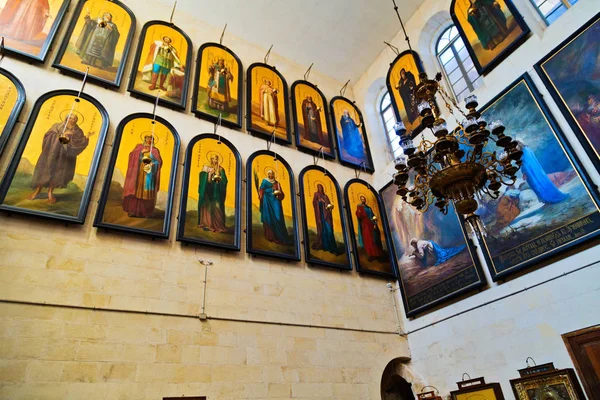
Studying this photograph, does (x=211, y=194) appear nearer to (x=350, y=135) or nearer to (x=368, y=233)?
(x=368, y=233)

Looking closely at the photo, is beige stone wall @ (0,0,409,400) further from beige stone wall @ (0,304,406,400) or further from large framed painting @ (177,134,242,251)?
large framed painting @ (177,134,242,251)

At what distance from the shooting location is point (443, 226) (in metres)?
7.34

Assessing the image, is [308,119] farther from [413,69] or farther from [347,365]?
[347,365]

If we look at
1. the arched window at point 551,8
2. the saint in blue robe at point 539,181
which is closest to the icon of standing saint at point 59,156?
the saint in blue robe at point 539,181

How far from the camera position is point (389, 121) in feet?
34.7

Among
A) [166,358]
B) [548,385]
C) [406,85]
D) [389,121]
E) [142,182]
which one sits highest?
[389,121]

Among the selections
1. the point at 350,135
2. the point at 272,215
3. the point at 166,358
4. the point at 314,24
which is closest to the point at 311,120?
the point at 350,135

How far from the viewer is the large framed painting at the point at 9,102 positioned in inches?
221

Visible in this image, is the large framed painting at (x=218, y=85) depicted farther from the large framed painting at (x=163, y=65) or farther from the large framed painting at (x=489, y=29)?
the large framed painting at (x=489, y=29)

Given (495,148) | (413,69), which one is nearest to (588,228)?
(495,148)

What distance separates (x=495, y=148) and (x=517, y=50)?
1890 millimetres

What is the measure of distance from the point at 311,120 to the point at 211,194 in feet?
12.9

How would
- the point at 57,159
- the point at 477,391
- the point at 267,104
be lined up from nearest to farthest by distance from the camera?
the point at 477,391, the point at 57,159, the point at 267,104

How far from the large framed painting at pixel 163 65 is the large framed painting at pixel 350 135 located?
12.9 ft
